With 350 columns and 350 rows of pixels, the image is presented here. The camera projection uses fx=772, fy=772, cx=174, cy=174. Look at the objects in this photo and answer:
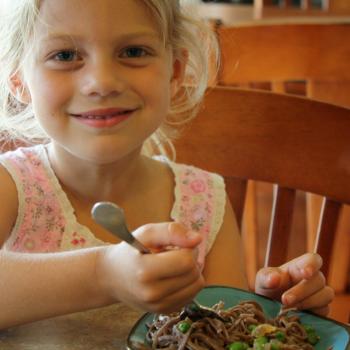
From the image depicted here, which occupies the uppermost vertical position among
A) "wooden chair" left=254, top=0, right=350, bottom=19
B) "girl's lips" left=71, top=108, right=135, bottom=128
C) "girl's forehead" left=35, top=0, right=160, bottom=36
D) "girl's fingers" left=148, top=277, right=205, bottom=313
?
"wooden chair" left=254, top=0, right=350, bottom=19

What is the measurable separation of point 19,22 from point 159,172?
→ 34 cm

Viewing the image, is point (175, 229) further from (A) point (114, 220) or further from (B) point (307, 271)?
(B) point (307, 271)

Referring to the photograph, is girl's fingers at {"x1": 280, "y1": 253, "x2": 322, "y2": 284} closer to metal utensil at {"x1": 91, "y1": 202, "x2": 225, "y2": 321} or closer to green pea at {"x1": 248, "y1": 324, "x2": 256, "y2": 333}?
green pea at {"x1": 248, "y1": 324, "x2": 256, "y2": 333}

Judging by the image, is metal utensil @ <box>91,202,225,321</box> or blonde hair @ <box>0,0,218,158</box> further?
blonde hair @ <box>0,0,218,158</box>

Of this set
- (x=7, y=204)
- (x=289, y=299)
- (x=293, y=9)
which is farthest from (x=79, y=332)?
(x=293, y=9)

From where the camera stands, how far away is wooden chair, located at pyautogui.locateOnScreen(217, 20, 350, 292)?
1584 millimetres

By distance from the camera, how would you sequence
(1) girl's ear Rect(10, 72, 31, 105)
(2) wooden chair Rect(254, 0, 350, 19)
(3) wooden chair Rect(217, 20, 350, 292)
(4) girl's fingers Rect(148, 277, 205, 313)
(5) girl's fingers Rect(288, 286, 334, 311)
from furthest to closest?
(2) wooden chair Rect(254, 0, 350, 19)
(3) wooden chair Rect(217, 20, 350, 292)
(1) girl's ear Rect(10, 72, 31, 105)
(5) girl's fingers Rect(288, 286, 334, 311)
(4) girl's fingers Rect(148, 277, 205, 313)

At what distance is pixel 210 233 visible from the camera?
1.23 m

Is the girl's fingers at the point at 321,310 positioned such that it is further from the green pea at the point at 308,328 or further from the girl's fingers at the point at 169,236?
the girl's fingers at the point at 169,236

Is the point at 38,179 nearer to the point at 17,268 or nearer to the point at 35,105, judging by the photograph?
the point at 35,105

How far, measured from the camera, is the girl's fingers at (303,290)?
841 millimetres

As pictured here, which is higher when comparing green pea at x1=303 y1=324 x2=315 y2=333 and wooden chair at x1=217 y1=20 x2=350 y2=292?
wooden chair at x1=217 y1=20 x2=350 y2=292

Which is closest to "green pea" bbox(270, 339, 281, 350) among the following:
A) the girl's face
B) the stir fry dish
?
the stir fry dish

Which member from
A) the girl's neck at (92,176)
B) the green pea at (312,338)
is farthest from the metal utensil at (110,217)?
the girl's neck at (92,176)
